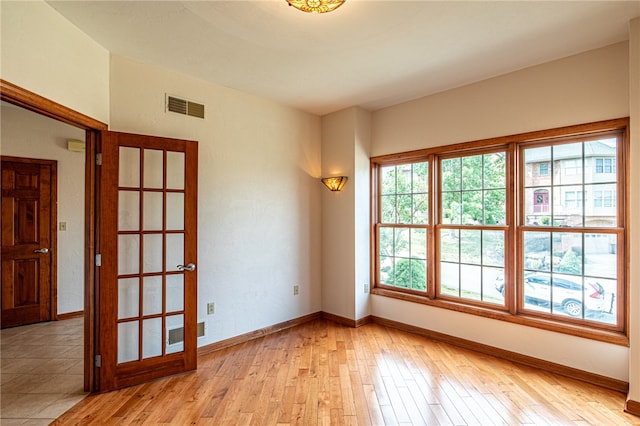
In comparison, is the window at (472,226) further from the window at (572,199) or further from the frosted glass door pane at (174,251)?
the frosted glass door pane at (174,251)

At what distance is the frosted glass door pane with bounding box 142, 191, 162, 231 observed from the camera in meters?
2.89

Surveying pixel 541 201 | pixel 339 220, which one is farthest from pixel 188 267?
pixel 541 201

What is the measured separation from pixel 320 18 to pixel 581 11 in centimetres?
187

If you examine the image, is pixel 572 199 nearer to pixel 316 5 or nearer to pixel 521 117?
pixel 521 117

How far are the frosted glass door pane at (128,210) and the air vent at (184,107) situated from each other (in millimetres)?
971

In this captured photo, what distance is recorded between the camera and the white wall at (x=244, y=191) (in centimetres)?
311

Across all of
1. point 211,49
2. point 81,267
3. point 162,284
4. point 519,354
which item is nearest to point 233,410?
point 162,284

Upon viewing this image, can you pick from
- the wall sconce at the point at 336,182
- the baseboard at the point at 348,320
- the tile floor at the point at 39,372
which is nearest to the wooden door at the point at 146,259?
the tile floor at the point at 39,372

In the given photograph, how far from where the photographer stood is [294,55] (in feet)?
9.41

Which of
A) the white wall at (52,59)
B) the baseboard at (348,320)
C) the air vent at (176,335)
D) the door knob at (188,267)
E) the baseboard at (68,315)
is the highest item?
the white wall at (52,59)

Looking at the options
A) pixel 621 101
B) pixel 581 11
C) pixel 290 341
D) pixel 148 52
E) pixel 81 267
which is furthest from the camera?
pixel 81 267

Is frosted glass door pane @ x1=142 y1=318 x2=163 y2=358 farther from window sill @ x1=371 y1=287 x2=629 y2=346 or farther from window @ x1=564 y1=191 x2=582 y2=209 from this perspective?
window @ x1=564 y1=191 x2=582 y2=209

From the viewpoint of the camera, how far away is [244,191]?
3771mm

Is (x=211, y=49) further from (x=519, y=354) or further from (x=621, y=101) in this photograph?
(x=519, y=354)
